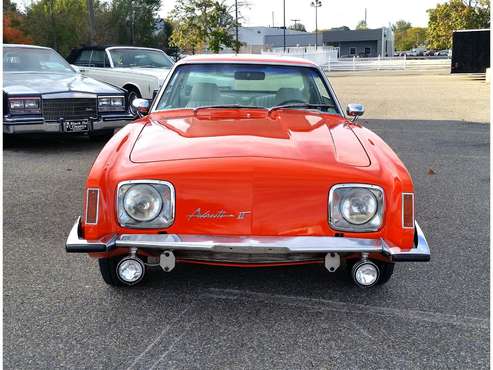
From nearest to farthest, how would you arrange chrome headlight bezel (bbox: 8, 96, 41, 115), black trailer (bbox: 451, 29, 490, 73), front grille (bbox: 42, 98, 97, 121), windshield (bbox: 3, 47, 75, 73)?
chrome headlight bezel (bbox: 8, 96, 41, 115) → front grille (bbox: 42, 98, 97, 121) → windshield (bbox: 3, 47, 75, 73) → black trailer (bbox: 451, 29, 490, 73)

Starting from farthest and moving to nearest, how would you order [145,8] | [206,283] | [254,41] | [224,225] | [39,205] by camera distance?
[254,41]
[145,8]
[39,205]
[206,283]
[224,225]

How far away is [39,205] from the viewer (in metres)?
5.36

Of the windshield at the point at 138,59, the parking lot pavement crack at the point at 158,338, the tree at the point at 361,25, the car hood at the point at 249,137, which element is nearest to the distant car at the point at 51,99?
the windshield at the point at 138,59

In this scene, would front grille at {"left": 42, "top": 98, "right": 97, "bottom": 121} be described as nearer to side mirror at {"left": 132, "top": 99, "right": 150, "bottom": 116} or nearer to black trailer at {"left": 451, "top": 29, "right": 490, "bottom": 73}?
side mirror at {"left": 132, "top": 99, "right": 150, "bottom": 116}

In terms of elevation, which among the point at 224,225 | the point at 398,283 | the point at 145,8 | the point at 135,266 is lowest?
the point at 398,283

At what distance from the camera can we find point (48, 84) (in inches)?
336

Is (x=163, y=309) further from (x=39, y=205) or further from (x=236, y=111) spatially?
(x=39, y=205)

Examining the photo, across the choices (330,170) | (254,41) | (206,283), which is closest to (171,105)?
(206,283)

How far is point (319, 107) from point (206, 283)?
5.58 ft

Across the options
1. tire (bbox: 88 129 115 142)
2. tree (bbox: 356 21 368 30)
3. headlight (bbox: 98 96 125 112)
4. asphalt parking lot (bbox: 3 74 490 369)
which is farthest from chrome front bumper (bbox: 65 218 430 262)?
tree (bbox: 356 21 368 30)

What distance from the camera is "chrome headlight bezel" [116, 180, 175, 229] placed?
9.72 feet

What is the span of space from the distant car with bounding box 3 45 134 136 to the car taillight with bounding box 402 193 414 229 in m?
6.24

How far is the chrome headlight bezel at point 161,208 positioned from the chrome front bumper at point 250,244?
0.07 metres

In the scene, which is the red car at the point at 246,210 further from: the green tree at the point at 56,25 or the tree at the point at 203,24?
the tree at the point at 203,24
